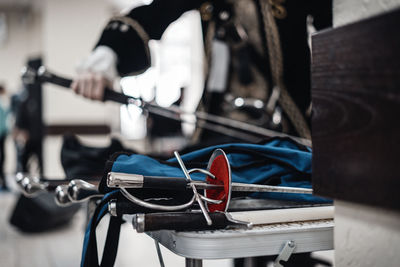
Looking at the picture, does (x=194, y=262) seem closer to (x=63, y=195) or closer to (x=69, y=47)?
(x=63, y=195)

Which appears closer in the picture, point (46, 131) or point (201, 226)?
point (201, 226)

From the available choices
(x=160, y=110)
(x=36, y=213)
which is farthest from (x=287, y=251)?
(x=36, y=213)

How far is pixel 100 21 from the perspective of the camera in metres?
6.96

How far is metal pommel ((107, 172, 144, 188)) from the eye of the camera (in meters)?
0.54

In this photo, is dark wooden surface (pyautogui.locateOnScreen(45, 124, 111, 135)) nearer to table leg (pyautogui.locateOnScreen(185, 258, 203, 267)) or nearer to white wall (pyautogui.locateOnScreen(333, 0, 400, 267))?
table leg (pyautogui.locateOnScreen(185, 258, 203, 267))

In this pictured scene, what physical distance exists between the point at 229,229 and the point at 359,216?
0.59 ft

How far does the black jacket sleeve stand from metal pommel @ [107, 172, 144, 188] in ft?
2.01

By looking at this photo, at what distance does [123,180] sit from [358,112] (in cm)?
28

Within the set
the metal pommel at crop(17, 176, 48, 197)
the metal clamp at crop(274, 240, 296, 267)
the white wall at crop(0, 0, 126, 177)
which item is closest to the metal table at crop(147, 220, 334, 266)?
the metal clamp at crop(274, 240, 296, 267)

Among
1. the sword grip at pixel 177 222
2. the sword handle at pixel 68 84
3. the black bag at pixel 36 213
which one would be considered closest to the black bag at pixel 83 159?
the sword handle at pixel 68 84

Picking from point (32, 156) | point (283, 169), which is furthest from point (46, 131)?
point (283, 169)

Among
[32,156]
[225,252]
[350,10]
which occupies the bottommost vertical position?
[32,156]

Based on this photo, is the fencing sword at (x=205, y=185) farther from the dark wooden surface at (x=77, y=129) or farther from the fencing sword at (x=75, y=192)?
the dark wooden surface at (x=77, y=129)

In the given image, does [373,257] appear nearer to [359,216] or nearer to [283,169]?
[359,216]
